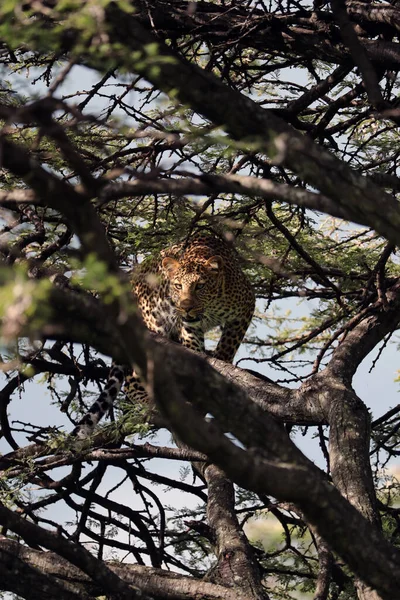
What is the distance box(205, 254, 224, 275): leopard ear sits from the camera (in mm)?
9766

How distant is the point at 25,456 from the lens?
24.0ft

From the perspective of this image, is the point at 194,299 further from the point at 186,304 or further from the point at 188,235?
the point at 188,235

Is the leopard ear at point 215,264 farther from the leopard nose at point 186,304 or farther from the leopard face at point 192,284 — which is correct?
the leopard nose at point 186,304

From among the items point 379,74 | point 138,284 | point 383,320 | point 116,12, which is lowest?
point 116,12

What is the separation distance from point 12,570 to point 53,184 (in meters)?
2.90

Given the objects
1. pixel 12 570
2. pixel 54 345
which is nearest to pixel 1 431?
pixel 54 345

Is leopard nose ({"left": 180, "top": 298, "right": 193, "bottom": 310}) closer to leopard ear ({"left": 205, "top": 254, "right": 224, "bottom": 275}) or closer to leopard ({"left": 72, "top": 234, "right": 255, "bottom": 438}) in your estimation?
leopard ({"left": 72, "top": 234, "right": 255, "bottom": 438})

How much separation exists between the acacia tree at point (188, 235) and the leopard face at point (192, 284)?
553mm

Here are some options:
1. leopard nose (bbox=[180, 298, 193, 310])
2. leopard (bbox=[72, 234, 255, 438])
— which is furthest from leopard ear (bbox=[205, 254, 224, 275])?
leopard nose (bbox=[180, 298, 193, 310])

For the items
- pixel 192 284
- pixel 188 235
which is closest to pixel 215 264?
pixel 192 284

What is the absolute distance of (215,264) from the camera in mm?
9797

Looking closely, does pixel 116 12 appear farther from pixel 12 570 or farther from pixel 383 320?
pixel 383 320

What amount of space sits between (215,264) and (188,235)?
4.00 m

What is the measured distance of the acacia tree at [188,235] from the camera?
345cm
